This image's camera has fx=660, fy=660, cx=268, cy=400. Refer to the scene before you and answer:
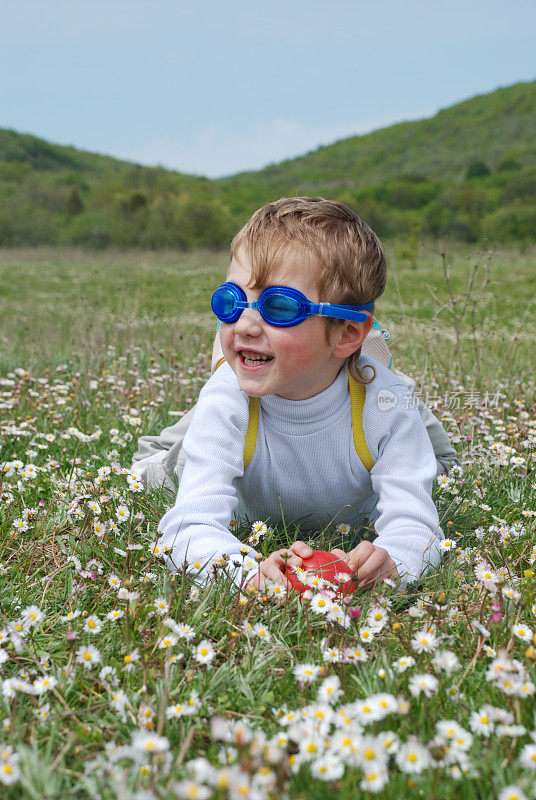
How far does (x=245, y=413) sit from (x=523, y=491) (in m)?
1.52

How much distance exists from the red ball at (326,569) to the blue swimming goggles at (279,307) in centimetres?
85

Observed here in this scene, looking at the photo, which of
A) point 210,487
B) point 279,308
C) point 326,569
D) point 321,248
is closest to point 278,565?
point 326,569

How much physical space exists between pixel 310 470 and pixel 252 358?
0.55 metres

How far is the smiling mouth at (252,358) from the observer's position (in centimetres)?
257

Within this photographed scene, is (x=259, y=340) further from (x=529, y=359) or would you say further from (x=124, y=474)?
(x=529, y=359)

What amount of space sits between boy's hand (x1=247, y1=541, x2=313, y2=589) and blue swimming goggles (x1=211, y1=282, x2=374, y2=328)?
2.68 feet

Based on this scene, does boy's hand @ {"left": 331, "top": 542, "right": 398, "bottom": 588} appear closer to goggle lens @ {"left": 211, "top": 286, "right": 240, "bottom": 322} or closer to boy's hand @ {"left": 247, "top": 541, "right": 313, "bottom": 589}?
boy's hand @ {"left": 247, "top": 541, "right": 313, "bottom": 589}

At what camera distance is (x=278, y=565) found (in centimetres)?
230

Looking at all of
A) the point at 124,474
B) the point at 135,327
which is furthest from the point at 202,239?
the point at 124,474

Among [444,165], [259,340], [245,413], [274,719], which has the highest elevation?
[444,165]

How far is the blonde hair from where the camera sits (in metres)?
2.44

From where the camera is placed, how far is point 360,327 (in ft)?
8.77

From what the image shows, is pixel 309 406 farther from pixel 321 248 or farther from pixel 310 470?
pixel 321 248

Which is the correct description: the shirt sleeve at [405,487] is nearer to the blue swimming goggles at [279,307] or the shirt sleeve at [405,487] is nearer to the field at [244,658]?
the field at [244,658]
